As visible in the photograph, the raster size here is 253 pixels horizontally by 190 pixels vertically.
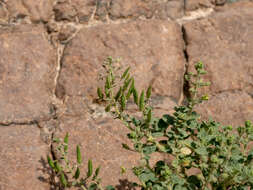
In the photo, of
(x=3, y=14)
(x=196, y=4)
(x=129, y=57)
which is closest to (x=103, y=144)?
(x=129, y=57)

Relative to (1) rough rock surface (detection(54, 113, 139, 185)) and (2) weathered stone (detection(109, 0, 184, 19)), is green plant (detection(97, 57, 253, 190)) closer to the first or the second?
(1) rough rock surface (detection(54, 113, 139, 185))

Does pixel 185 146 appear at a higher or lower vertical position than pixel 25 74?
lower

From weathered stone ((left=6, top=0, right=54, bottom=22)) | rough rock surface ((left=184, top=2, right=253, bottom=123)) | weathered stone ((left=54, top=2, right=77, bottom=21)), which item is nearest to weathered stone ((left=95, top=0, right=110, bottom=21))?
weathered stone ((left=54, top=2, right=77, bottom=21))

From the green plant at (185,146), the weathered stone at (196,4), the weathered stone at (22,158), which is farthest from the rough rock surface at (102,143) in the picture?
the weathered stone at (196,4)

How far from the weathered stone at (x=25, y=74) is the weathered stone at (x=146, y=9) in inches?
18.8

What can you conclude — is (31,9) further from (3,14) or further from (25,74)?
(25,74)

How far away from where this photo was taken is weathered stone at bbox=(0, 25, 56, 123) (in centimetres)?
198

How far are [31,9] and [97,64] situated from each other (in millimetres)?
526

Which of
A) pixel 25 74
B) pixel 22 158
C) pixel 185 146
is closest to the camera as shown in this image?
pixel 185 146

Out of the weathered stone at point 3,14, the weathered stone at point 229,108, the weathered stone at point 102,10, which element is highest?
the weathered stone at point 102,10

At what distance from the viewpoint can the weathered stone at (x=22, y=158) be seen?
1814mm

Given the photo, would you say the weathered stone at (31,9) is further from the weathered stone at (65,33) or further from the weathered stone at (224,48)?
the weathered stone at (224,48)

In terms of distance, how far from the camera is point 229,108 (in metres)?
2.10

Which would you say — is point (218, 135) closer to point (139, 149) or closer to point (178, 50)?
point (139, 149)
